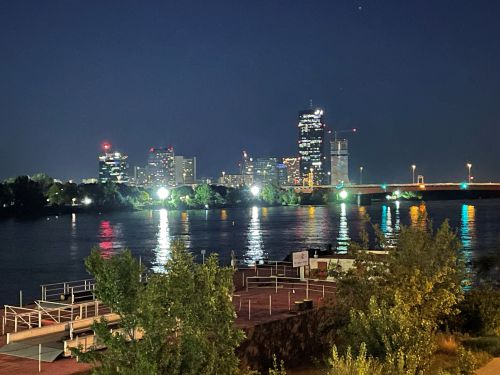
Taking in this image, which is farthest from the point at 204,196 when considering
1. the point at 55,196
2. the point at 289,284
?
the point at 289,284

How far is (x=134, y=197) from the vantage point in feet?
622

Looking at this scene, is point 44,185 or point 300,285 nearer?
point 300,285

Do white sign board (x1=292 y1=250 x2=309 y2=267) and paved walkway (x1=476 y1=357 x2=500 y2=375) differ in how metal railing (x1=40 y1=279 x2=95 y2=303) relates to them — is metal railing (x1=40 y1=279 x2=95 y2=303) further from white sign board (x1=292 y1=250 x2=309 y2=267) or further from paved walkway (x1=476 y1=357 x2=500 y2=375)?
paved walkway (x1=476 y1=357 x2=500 y2=375)

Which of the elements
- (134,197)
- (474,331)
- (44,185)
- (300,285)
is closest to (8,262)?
(300,285)

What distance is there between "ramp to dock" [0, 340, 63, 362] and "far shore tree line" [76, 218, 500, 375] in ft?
7.11

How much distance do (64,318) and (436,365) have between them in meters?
10.8

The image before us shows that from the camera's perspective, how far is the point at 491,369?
17000 mm

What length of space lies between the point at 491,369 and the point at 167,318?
996 cm

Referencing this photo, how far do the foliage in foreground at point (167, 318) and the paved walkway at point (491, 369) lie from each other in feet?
27.2

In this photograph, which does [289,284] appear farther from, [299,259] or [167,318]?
[167,318]

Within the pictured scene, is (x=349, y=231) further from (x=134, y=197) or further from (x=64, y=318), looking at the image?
(x=134, y=197)

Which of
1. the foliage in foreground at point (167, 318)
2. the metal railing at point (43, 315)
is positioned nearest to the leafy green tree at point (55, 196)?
the metal railing at point (43, 315)

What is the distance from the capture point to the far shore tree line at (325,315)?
9812mm

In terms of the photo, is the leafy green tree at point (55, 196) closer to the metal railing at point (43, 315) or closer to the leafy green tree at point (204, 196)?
the leafy green tree at point (204, 196)
